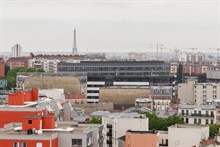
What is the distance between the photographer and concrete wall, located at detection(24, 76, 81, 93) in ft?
364

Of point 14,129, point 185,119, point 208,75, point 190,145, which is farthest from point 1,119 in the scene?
point 208,75

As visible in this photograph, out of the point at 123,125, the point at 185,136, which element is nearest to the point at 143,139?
the point at 185,136

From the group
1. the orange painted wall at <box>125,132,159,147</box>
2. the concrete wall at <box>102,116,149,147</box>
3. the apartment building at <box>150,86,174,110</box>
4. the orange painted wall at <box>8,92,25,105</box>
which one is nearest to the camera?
the orange painted wall at <box>8,92,25,105</box>

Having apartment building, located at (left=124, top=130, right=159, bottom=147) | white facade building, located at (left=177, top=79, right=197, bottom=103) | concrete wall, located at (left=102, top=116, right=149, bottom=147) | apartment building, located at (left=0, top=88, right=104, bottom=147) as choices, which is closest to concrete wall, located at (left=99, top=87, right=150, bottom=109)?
white facade building, located at (left=177, top=79, right=197, bottom=103)

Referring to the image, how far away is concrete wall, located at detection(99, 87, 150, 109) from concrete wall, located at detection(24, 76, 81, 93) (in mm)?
6632

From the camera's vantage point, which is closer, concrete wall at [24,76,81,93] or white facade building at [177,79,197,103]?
white facade building at [177,79,197,103]

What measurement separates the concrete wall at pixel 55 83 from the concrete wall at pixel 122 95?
6.63m

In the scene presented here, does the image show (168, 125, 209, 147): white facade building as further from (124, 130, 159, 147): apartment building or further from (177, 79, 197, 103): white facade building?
(177, 79, 197, 103): white facade building

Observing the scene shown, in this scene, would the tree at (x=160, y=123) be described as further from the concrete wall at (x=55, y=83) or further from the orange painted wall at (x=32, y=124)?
the concrete wall at (x=55, y=83)

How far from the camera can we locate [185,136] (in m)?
50.1

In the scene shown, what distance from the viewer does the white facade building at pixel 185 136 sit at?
4984 centimetres

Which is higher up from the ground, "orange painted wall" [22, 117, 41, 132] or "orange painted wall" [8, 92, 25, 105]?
"orange painted wall" [8, 92, 25, 105]

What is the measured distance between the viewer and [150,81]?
414 ft

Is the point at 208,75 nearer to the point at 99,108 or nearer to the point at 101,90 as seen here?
the point at 101,90
